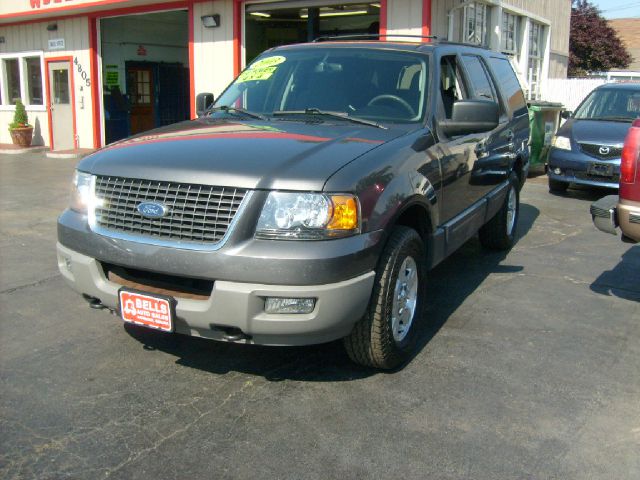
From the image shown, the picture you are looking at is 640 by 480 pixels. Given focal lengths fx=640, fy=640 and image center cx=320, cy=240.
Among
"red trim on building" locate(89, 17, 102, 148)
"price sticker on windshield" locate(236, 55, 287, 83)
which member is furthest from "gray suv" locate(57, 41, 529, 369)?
"red trim on building" locate(89, 17, 102, 148)

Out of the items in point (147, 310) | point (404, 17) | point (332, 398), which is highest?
point (404, 17)

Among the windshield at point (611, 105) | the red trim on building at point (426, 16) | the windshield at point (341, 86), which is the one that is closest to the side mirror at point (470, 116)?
the windshield at point (341, 86)

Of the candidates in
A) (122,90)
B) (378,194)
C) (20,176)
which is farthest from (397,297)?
(122,90)

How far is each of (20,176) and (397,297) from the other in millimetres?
10431

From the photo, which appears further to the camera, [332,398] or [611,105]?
[611,105]

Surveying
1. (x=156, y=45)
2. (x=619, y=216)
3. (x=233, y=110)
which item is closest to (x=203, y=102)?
(x=233, y=110)

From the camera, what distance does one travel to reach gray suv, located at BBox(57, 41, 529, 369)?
3.10 meters

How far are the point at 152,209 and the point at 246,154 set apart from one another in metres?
0.56

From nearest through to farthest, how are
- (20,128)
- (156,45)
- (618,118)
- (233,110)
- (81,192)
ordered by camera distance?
(81,192) → (233,110) → (618,118) → (20,128) → (156,45)

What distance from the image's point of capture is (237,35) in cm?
1319

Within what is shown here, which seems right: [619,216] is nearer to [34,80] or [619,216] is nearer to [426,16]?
[426,16]

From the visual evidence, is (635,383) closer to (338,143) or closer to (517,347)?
(517,347)

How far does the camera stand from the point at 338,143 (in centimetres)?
356

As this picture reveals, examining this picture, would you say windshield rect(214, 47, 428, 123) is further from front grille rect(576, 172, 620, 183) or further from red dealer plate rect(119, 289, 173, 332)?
front grille rect(576, 172, 620, 183)
